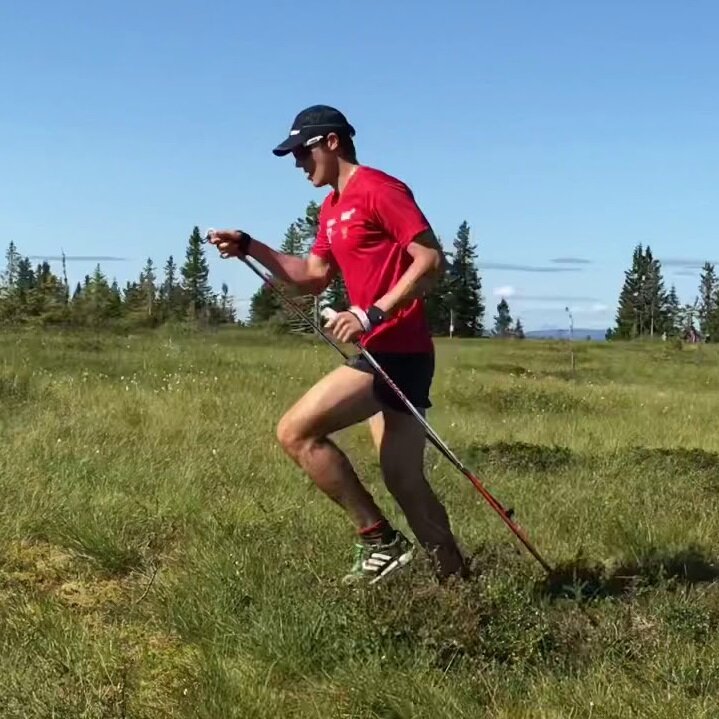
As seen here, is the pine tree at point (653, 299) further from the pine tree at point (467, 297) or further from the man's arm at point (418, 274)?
the man's arm at point (418, 274)

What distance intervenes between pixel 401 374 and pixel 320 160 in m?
0.98

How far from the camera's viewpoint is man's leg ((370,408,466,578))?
184 inches

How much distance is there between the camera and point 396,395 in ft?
15.1

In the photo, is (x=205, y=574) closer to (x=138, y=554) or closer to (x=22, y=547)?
(x=138, y=554)

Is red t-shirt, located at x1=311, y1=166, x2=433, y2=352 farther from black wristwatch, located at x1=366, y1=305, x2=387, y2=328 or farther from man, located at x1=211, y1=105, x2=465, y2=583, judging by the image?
black wristwatch, located at x1=366, y1=305, x2=387, y2=328

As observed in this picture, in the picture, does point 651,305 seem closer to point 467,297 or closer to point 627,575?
point 467,297

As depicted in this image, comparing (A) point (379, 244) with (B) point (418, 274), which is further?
(A) point (379, 244)

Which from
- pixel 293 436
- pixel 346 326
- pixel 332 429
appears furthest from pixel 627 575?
pixel 346 326

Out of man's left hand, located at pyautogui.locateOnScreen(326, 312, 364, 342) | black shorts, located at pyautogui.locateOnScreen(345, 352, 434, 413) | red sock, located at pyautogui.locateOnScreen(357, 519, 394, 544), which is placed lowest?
red sock, located at pyautogui.locateOnScreen(357, 519, 394, 544)

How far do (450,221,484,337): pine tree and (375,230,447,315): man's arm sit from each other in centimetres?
8820

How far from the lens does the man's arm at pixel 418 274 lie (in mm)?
4406

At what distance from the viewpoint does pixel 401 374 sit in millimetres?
4641

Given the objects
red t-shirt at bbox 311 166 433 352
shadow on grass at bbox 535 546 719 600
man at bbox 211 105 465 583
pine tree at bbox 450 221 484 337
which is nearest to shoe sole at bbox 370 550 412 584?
man at bbox 211 105 465 583

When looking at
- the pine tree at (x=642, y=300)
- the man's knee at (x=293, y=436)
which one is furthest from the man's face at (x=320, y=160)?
the pine tree at (x=642, y=300)
